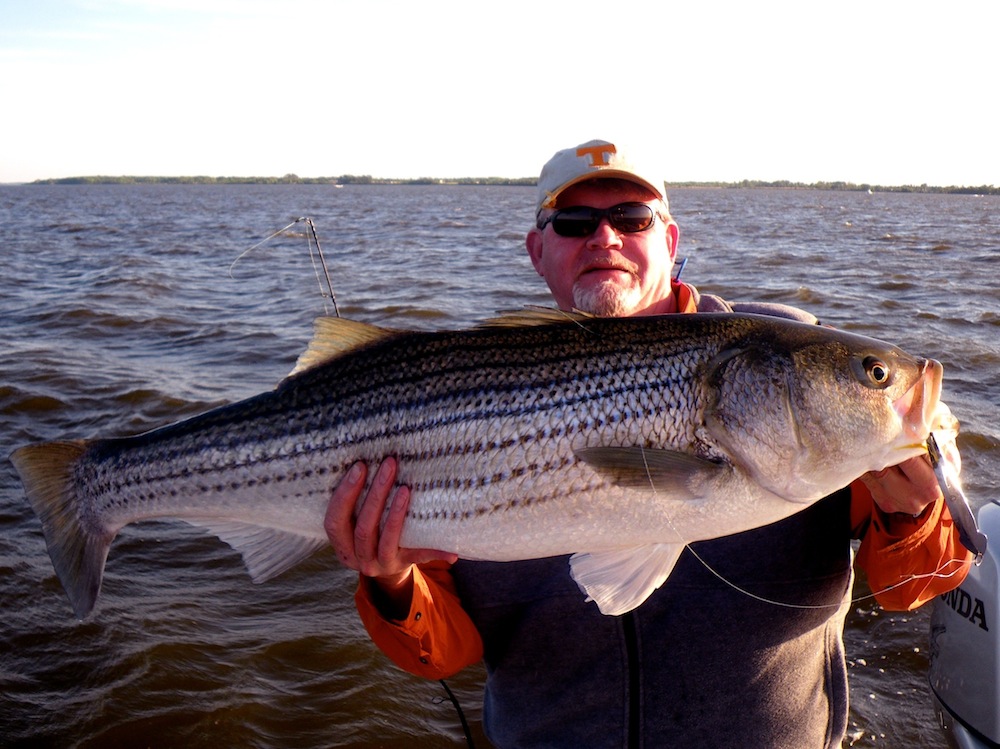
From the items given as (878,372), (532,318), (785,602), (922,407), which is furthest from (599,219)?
(785,602)

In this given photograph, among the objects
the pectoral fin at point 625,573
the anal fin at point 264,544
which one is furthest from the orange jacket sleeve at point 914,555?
the anal fin at point 264,544

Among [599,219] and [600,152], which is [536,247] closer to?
[599,219]

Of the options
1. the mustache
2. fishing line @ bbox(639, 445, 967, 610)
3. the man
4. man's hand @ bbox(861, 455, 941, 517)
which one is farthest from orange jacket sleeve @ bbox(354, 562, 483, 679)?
man's hand @ bbox(861, 455, 941, 517)

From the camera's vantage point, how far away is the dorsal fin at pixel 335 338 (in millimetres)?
3291

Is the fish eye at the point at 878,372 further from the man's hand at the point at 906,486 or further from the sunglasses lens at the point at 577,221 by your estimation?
the sunglasses lens at the point at 577,221

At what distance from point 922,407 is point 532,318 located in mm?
1482

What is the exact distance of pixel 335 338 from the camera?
334cm

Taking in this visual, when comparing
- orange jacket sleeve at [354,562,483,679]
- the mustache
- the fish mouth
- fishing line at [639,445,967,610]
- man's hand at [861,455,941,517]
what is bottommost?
orange jacket sleeve at [354,562,483,679]

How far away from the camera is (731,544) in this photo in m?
3.36

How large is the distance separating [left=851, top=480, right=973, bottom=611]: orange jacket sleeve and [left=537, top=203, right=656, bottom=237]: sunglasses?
1880 millimetres

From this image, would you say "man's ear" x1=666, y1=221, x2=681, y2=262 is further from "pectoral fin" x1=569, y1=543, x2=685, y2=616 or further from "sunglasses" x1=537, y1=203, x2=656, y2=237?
"pectoral fin" x1=569, y1=543, x2=685, y2=616

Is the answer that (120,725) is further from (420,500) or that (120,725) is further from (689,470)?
(689,470)

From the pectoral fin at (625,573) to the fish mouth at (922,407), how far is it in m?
0.91

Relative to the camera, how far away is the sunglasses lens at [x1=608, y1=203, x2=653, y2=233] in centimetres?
418
